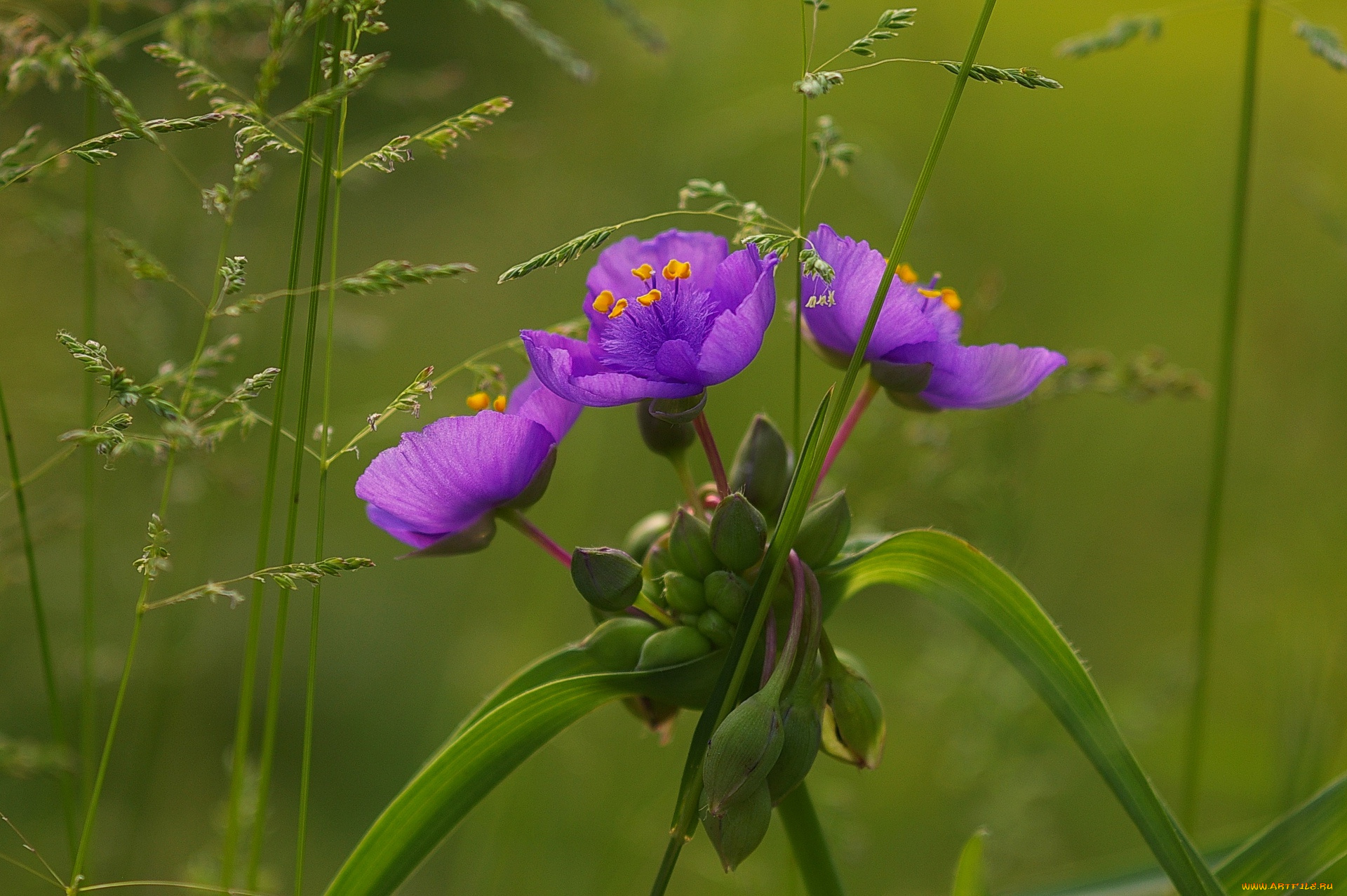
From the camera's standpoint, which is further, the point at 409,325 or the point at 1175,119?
the point at 1175,119

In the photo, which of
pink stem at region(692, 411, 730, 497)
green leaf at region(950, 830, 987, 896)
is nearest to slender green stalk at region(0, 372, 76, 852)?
pink stem at region(692, 411, 730, 497)

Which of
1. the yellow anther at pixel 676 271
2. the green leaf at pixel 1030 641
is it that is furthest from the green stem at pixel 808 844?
the yellow anther at pixel 676 271

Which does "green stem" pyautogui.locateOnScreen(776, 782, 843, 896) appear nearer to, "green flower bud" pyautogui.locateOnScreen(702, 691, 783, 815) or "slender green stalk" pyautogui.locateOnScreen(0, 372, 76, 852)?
"green flower bud" pyautogui.locateOnScreen(702, 691, 783, 815)

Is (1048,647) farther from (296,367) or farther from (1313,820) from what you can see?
(296,367)

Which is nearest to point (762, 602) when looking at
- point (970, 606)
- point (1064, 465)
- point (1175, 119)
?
point (970, 606)

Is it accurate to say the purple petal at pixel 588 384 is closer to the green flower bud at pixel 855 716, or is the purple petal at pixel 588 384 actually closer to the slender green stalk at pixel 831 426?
the slender green stalk at pixel 831 426

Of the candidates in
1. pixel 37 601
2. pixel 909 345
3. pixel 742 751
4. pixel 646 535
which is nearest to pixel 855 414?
pixel 909 345
